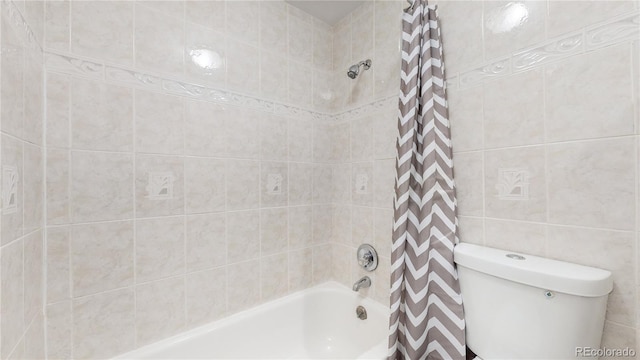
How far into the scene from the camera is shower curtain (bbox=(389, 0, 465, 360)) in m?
1.01

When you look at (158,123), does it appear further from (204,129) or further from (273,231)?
(273,231)

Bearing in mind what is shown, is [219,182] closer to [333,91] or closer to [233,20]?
[233,20]

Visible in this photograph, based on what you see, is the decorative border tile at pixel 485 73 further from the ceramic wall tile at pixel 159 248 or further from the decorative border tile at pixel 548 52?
the ceramic wall tile at pixel 159 248

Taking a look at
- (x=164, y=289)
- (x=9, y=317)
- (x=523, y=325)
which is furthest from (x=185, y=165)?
(x=523, y=325)

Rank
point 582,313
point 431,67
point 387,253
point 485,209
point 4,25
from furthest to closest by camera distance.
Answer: point 387,253 → point 431,67 → point 485,209 → point 582,313 → point 4,25

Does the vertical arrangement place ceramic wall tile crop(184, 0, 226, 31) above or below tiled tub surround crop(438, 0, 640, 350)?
above

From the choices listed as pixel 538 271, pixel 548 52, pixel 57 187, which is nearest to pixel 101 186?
pixel 57 187

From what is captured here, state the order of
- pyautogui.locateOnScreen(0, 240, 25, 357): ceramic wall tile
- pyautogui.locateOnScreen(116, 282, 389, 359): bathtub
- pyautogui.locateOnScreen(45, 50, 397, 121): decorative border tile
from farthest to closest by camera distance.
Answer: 1. pyautogui.locateOnScreen(116, 282, 389, 359): bathtub
2. pyautogui.locateOnScreen(45, 50, 397, 121): decorative border tile
3. pyautogui.locateOnScreen(0, 240, 25, 357): ceramic wall tile

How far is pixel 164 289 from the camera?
1122 mm

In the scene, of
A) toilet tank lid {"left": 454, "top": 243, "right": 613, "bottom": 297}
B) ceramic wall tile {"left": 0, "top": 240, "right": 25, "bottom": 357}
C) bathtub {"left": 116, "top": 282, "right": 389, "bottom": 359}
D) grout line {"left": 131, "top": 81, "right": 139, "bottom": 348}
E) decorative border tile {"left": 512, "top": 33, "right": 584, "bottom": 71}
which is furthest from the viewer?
bathtub {"left": 116, "top": 282, "right": 389, "bottom": 359}

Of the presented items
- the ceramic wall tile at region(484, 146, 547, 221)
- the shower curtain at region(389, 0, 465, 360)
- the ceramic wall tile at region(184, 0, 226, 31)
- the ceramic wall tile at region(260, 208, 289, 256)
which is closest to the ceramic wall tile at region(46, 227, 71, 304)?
the ceramic wall tile at region(260, 208, 289, 256)

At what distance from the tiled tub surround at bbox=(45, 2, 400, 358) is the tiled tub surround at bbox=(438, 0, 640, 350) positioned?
0.42 meters

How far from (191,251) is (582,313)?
1.41 m

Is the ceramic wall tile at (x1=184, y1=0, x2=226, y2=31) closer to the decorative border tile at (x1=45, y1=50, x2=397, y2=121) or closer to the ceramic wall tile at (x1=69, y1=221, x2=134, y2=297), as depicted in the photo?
the decorative border tile at (x1=45, y1=50, x2=397, y2=121)
